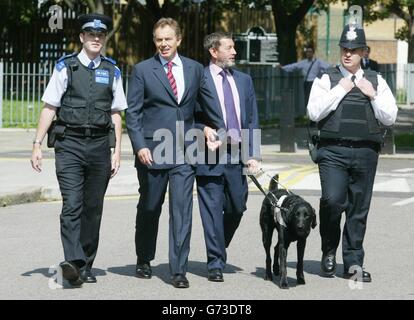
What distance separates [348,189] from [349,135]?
450mm

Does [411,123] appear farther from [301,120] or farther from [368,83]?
[368,83]

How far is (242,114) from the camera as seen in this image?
9.48m

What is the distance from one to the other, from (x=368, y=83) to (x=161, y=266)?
7.54 feet

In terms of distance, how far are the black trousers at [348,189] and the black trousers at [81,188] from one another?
1696mm

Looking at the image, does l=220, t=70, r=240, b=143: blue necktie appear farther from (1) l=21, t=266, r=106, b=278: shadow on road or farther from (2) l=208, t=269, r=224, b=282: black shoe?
(1) l=21, t=266, r=106, b=278: shadow on road

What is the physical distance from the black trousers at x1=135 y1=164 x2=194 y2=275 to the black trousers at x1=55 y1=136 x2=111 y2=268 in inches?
12.9

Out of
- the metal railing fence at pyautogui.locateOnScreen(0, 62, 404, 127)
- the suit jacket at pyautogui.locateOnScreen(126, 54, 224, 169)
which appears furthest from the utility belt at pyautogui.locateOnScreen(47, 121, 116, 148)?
the metal railing fence at pyautogui.locateOnScreen(0, 62, 404, 127)

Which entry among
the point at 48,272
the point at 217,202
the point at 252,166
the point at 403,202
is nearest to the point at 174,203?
the point at 217,202

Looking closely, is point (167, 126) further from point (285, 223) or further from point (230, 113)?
point (285, 223)

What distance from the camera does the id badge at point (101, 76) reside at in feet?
29.6

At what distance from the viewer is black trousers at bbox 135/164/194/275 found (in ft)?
29.7

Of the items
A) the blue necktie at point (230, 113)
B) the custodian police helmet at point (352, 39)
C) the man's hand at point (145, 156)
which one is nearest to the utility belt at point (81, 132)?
the man's hand at point (145, 156)
